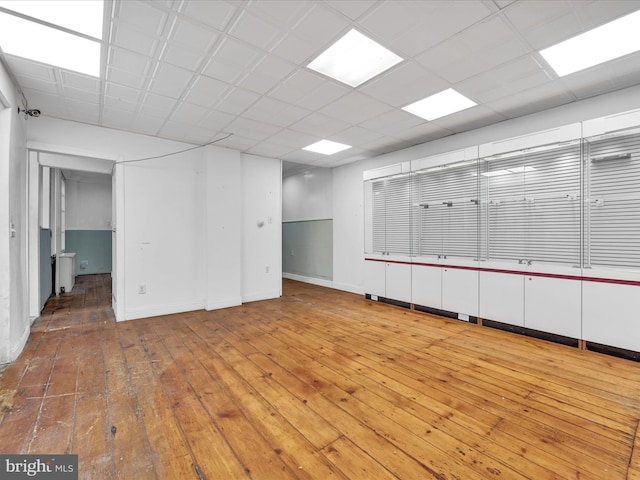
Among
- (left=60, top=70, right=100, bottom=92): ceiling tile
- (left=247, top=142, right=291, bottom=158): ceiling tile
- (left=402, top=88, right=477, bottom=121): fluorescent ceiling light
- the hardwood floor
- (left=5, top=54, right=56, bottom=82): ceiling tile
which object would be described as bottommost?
the hardwood floor

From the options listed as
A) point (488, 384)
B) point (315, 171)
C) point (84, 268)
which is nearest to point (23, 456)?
point (488, 384)

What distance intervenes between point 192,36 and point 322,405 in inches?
121

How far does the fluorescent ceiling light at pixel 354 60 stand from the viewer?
2.43m

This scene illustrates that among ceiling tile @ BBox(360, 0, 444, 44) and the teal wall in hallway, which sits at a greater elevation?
ceiling tile @ BBox(360, 0, 444, 44)

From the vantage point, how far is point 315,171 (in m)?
7.55

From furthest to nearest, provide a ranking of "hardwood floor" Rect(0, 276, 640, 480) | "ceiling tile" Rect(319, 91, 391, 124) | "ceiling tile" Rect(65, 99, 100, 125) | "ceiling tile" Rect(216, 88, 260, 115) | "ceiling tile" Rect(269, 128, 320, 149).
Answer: "ceiling tile" Rect(269, 128, 320, 149)
"ceiling tile" Rect(65, 99, 100, 125)
"ceiling tile" Rect(319, 91, 391, 124)
"ceiling tile" Rect(216, 88, 260, 115)
"hardwood floor" Rect(0, 276, 640, 480)

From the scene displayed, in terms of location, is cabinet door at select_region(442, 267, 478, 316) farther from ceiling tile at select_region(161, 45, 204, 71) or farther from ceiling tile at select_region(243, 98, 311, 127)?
ceiling tile at select_region(161, 45, 204, 71)

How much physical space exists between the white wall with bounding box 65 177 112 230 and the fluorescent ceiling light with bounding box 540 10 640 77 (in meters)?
9.99

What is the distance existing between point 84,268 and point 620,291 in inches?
462

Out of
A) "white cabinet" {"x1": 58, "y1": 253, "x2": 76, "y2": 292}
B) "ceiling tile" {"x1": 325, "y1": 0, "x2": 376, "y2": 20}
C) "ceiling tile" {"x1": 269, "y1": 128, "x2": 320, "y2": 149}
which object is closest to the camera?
"ceiling tile" {"x1": 325, "y1": 0, "x2": 376, "y2": 20}

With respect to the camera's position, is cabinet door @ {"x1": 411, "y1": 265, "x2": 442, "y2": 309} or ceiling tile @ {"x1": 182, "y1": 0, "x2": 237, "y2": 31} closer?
ceiling tile @ {"x1": 182, "y1": 0, "x2": 237, "y2": 31}

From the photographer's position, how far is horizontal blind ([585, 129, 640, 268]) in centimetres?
292

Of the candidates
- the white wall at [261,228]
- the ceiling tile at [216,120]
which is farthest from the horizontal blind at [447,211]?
the ceiling tile at [216,120]

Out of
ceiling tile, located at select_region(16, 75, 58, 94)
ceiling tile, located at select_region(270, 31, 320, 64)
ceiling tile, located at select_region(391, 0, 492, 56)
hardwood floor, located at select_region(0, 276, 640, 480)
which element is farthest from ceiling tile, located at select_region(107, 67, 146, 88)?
hardwood floor, located at select_region(0, 276, 640, 480)
